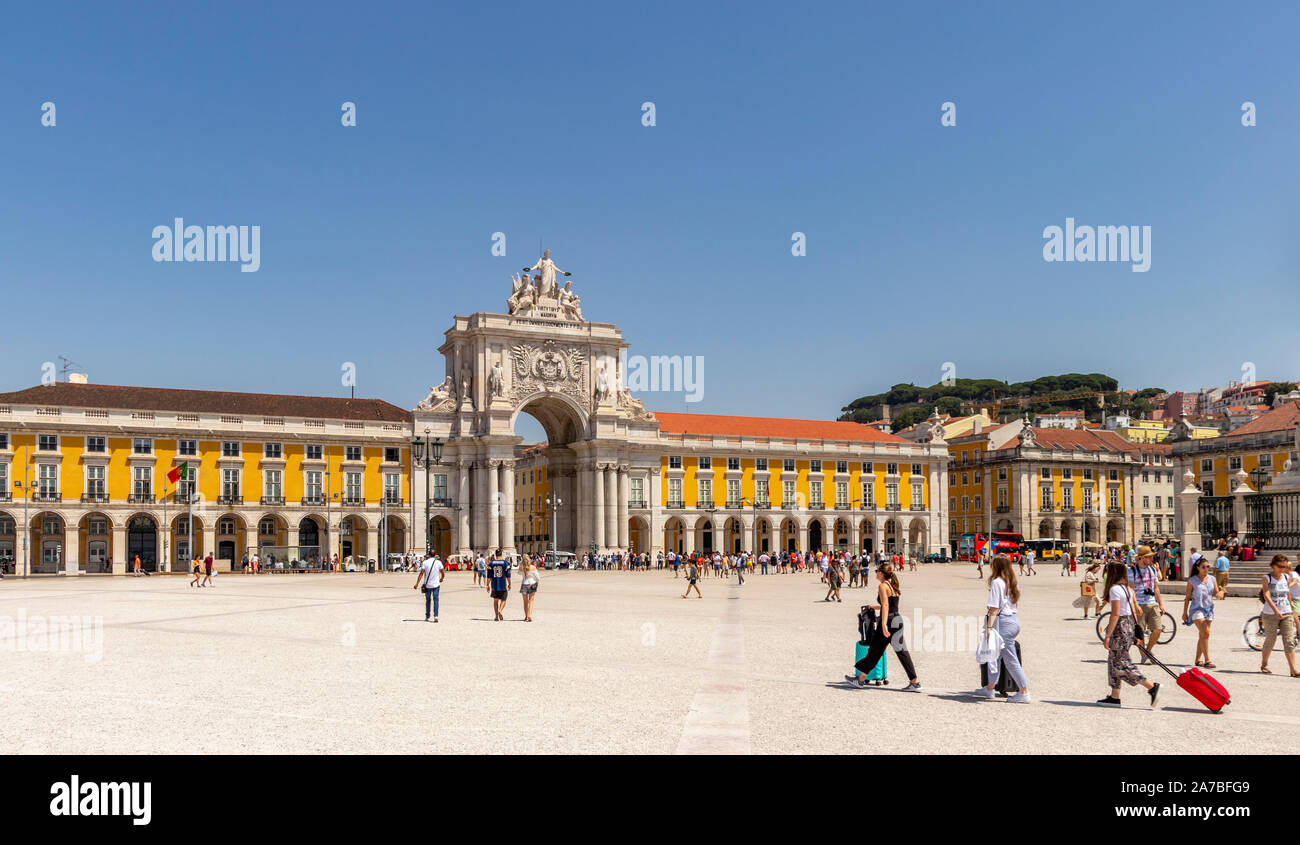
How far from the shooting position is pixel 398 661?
15.8 metres

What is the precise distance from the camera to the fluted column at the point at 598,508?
8144cm

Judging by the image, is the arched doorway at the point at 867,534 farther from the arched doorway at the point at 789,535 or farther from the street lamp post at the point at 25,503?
the street lamp post at the point at 25,503

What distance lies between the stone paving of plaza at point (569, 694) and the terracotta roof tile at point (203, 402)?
55219 mm

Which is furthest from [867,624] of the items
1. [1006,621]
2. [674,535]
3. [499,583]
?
[674,535]

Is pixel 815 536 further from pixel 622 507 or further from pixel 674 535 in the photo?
pixel 622 507

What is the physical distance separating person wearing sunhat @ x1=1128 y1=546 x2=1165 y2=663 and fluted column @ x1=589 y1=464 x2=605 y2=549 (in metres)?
61.8

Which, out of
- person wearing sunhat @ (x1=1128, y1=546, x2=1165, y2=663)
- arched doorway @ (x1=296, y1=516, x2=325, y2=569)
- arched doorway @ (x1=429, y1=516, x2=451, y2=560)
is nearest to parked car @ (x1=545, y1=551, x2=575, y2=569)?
arched doorway @ (x1=429, y1=516, x2=451, y2=560)

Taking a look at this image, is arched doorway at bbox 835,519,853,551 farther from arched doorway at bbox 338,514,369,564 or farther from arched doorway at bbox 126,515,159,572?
arched doorway at bbox 126,515,159,572
